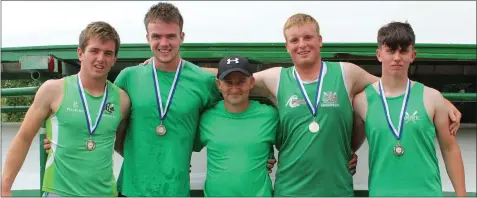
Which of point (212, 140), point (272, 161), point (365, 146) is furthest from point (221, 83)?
point (365, 146)

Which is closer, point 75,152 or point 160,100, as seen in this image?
point 75,152

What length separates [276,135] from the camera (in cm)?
330

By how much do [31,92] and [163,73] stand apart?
132 cm

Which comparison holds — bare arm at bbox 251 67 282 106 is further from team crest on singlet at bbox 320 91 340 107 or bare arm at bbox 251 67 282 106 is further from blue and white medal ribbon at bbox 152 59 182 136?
blue and white medal ribbon at bbox 152 59 182 136

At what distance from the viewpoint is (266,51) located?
4234mm

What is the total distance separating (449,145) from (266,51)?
1751 millimetres

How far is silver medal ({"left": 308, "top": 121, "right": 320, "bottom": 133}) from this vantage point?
3175 mm

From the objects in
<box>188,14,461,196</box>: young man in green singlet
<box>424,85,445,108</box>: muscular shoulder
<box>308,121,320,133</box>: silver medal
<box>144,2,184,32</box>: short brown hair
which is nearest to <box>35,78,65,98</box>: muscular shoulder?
<box>144,2,184,32</box>: short brown hair

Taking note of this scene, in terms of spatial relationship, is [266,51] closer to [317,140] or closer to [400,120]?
[317,140]

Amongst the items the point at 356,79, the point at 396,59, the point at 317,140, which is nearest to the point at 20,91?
the point at 317,140

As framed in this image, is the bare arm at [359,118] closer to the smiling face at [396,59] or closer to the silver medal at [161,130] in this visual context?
the smiling face at [396,59]

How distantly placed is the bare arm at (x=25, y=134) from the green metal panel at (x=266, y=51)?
1.27 meters

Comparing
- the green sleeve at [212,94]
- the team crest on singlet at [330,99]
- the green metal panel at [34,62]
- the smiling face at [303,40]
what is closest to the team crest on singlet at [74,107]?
the green sleeve at [212,94]

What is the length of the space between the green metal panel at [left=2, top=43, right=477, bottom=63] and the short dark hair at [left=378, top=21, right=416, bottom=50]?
937 millimetres
